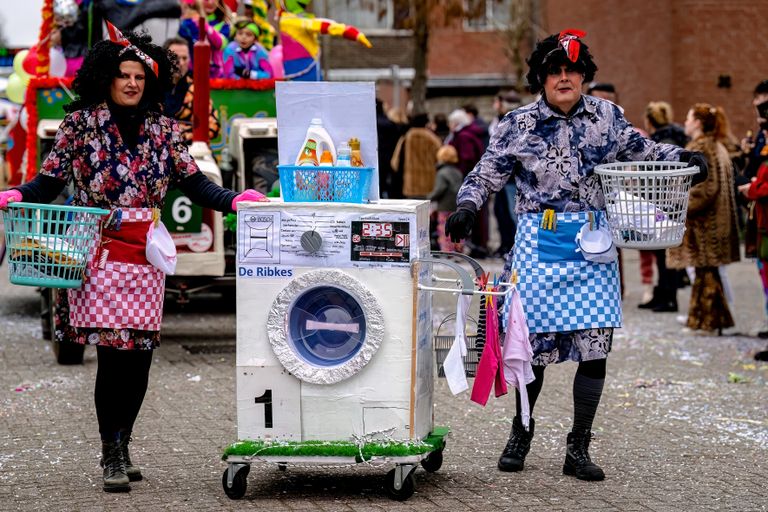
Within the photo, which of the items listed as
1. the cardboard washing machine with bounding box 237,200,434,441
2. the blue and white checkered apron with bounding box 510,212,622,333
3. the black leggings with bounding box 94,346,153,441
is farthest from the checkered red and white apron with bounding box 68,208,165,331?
the blue and white checkered apron with bounding box 510,212,622,333

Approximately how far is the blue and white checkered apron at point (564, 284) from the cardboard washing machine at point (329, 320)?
65cm

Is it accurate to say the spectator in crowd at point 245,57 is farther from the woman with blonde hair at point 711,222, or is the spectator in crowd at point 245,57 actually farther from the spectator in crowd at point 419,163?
the spectator in crowd at point 419,163

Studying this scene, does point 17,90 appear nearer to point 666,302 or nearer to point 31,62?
point 31,62

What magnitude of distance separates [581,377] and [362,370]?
1.15 metres

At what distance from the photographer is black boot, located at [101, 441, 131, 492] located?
5.87 m

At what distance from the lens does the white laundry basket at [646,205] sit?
5.88 meters

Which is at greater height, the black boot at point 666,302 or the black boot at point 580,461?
the black boot at point 666,302

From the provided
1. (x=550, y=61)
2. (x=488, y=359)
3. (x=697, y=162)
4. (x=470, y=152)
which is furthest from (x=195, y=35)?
(x=470, y=152)

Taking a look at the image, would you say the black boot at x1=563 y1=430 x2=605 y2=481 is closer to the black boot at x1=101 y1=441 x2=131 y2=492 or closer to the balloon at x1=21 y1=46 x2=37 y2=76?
the black boot at x1=101 y1=441 x2=131 y2=492

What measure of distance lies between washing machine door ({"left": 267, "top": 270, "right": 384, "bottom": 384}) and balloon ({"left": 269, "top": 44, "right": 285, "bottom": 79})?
575cm

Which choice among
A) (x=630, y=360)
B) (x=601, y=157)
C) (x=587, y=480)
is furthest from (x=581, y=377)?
(x=630, y=360)

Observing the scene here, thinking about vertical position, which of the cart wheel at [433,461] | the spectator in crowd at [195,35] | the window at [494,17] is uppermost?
the window at [494,17]

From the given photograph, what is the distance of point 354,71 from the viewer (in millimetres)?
39688

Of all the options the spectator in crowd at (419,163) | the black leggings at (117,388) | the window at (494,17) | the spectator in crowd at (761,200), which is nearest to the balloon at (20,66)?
the spectator in crowd at (761,200)
